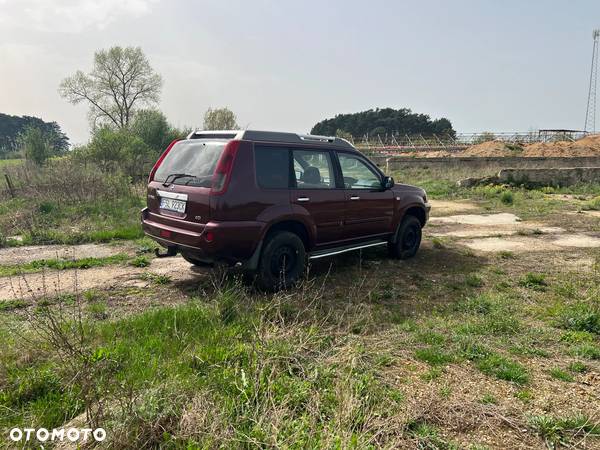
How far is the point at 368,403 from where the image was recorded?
2.65 meters

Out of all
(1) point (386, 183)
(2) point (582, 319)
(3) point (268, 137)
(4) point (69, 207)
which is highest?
(3) point (268, 137)

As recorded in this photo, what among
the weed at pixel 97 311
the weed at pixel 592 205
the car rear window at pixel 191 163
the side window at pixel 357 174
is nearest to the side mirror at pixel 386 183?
the side window at pixel 357 174

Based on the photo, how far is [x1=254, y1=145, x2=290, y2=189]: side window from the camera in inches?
188

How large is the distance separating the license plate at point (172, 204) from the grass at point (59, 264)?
1.92 meters

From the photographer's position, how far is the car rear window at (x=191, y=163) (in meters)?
4.64

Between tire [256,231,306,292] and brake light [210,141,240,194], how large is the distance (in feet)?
3.01

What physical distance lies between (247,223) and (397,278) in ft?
8.63

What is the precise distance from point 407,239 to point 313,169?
2.61m

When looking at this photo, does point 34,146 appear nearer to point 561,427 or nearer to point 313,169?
point 313,169

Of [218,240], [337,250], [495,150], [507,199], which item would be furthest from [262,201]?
[495,150]

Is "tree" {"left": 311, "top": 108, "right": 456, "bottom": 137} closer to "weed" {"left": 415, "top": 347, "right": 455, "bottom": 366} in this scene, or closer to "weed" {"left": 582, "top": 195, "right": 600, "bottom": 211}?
"weed" {"left": 582, "top": 195, "right": 600, "bottom": 211}

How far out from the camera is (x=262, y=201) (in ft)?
15.4

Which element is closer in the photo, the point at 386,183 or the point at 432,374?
the point at 432,374

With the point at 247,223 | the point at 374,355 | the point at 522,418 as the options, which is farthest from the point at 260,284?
the point at 522,418
